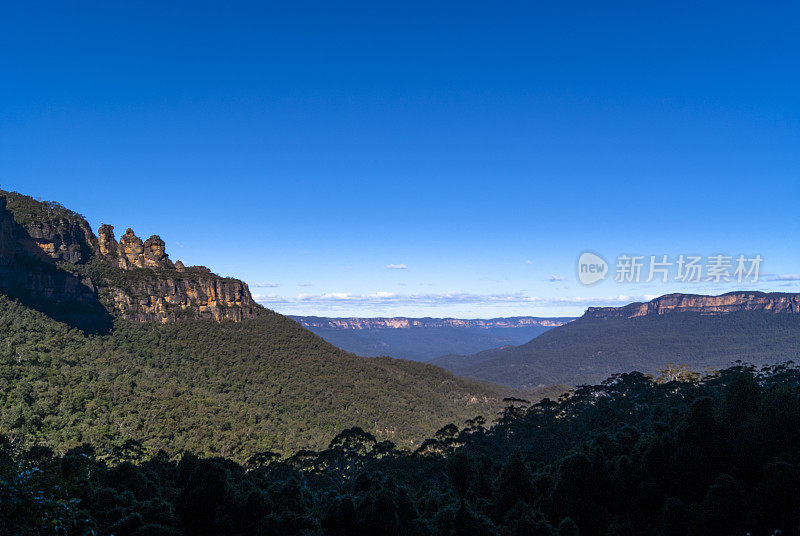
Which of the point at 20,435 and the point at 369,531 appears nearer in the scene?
the point at 369,531

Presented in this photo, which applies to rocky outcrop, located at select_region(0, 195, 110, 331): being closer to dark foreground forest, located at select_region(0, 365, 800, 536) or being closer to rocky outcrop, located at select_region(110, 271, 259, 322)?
rocky outcrop, located at select_region(110, 271, 259, 322)

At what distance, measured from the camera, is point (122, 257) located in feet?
371

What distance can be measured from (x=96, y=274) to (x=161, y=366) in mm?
39605

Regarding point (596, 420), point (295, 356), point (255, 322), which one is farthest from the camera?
point (255, 322)

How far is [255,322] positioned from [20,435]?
216 ft

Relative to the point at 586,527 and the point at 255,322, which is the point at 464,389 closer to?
the point at 255,322

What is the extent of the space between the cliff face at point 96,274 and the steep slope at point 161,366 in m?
0.29

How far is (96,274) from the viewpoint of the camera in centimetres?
10388

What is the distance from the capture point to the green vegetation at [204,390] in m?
55.3

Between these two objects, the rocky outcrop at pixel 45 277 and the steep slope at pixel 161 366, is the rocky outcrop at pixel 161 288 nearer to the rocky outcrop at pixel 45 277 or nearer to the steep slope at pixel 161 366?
the steep slope at pixel 161 366

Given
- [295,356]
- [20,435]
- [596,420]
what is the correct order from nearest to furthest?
[20,435]
[596,420]
[295,356]

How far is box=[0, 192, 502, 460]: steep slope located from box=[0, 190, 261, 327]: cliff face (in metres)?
0.29

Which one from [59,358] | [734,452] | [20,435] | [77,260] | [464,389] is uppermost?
[77,260]

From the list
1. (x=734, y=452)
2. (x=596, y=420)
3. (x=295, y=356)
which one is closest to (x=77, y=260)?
(x=295, y=356)
